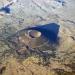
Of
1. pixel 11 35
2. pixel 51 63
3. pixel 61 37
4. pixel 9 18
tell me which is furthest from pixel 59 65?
pixel 9 18

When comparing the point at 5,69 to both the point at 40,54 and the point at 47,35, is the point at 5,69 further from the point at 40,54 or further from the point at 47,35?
the point at 47,35

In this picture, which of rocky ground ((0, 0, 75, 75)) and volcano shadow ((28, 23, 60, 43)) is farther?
volcano shadow ((28, 23, 60, 43))

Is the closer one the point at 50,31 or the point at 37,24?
the point at 50,31

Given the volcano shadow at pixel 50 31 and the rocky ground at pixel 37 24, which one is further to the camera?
the volcano shadow at pixel 50 31
